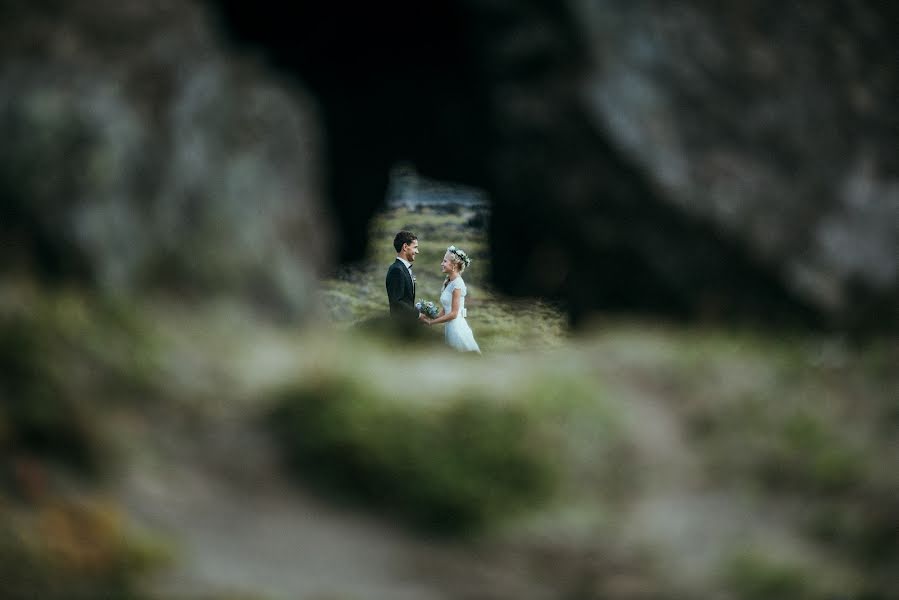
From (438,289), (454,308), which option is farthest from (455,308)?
(438,289)

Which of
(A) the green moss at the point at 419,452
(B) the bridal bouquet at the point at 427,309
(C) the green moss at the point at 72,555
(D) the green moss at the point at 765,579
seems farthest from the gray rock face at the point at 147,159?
(B) the bridal bouquet at the point at 427,309

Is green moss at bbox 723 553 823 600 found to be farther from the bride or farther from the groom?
the groom

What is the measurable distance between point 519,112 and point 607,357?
7.14ft

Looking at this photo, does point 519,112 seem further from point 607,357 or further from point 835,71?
point 835,71

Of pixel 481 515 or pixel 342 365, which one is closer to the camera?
pixel 481 515

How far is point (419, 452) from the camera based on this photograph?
18.6 ft

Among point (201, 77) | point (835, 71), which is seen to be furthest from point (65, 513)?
point (835, 71)

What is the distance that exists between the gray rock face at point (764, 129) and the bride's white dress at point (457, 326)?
349 cm

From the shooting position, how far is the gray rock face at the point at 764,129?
7.36 meters

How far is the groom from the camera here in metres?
10.2

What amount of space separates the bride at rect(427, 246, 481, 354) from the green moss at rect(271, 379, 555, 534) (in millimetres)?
4254

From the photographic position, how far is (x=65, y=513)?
180 inches

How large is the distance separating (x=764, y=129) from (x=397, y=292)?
14.2 ft

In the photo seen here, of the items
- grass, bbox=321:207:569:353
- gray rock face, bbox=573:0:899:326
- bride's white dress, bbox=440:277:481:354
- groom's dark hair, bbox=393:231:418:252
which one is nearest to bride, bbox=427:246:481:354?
bride's white dress, bbox=440:277:481:354
